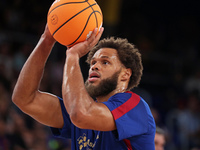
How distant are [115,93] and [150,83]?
675 centimetres

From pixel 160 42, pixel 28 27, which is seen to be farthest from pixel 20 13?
pixel 160 42

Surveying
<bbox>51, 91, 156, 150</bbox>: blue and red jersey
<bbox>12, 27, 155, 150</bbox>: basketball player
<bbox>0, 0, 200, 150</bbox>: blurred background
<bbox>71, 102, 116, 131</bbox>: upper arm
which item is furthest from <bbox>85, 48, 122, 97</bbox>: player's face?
<bbox>0, 0, 200, 150</bbox>: blurred background

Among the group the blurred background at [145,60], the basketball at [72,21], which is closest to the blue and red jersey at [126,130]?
the basketball at [72,21]

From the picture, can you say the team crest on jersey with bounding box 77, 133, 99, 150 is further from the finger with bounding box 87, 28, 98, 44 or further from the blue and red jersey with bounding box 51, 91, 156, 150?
the finger with bounding box 87, 28, 98, 44

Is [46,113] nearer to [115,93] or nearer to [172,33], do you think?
[115,93]

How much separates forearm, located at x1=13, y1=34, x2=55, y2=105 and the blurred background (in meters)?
3.05

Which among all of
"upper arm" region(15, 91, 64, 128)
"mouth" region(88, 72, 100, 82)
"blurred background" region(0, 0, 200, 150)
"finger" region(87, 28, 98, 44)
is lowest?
"blurred background" region(0, 0, 200, 150)

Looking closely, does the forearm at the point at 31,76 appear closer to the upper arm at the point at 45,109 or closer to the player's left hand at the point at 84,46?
the upper arm at the point at 45,109

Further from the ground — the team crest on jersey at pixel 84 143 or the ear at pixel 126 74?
the ear at pixel 126 74

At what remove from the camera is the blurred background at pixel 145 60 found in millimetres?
6785

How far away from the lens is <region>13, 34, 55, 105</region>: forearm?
10.8ft

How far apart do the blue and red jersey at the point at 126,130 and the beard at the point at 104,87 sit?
0.21 m

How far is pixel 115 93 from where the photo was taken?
3303 millimetres

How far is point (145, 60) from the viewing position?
10.0m
